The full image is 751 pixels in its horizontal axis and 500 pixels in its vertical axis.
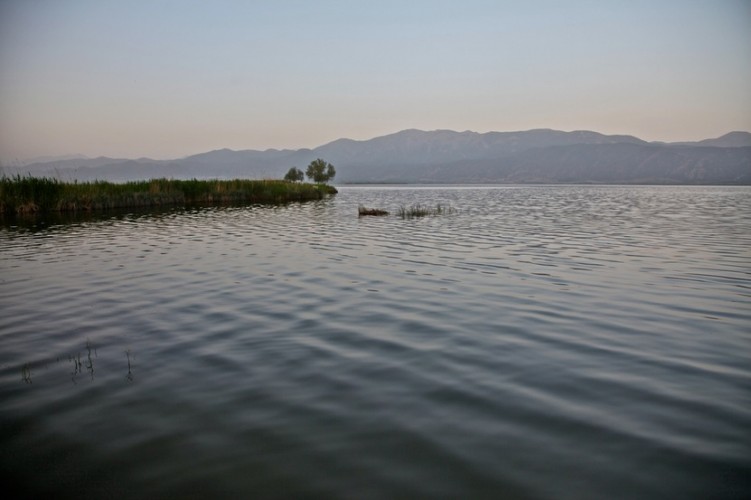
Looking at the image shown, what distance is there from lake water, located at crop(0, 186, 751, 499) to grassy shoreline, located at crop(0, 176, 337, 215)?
88.4 feet

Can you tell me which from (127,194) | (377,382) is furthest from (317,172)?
(377,382)

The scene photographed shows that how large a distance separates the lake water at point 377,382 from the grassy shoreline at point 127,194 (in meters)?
26.9

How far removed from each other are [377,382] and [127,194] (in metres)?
47.2

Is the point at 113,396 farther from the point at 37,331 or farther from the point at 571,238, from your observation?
the point at 571,238

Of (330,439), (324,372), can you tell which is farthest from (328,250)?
(330,439)

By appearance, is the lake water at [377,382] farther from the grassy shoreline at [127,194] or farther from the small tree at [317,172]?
the small tree at [317,172]

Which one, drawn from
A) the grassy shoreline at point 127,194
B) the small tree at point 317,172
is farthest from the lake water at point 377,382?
the small tree at point 317,172

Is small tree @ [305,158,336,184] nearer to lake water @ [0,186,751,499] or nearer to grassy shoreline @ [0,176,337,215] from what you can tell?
grassy shoreline @ [0,176,337,215]

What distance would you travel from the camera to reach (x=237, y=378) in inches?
282

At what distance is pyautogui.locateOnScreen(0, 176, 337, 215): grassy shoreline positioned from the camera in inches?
1503

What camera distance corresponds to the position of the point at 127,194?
155 feet

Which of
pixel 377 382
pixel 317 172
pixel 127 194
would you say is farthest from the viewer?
pixel 317 172

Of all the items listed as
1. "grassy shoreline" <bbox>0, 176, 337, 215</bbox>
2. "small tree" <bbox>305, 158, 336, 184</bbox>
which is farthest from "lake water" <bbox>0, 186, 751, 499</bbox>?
"small tree" <bbox>305, 158, 336, 184</bbox>

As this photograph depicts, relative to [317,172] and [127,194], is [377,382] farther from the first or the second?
[317,172]
